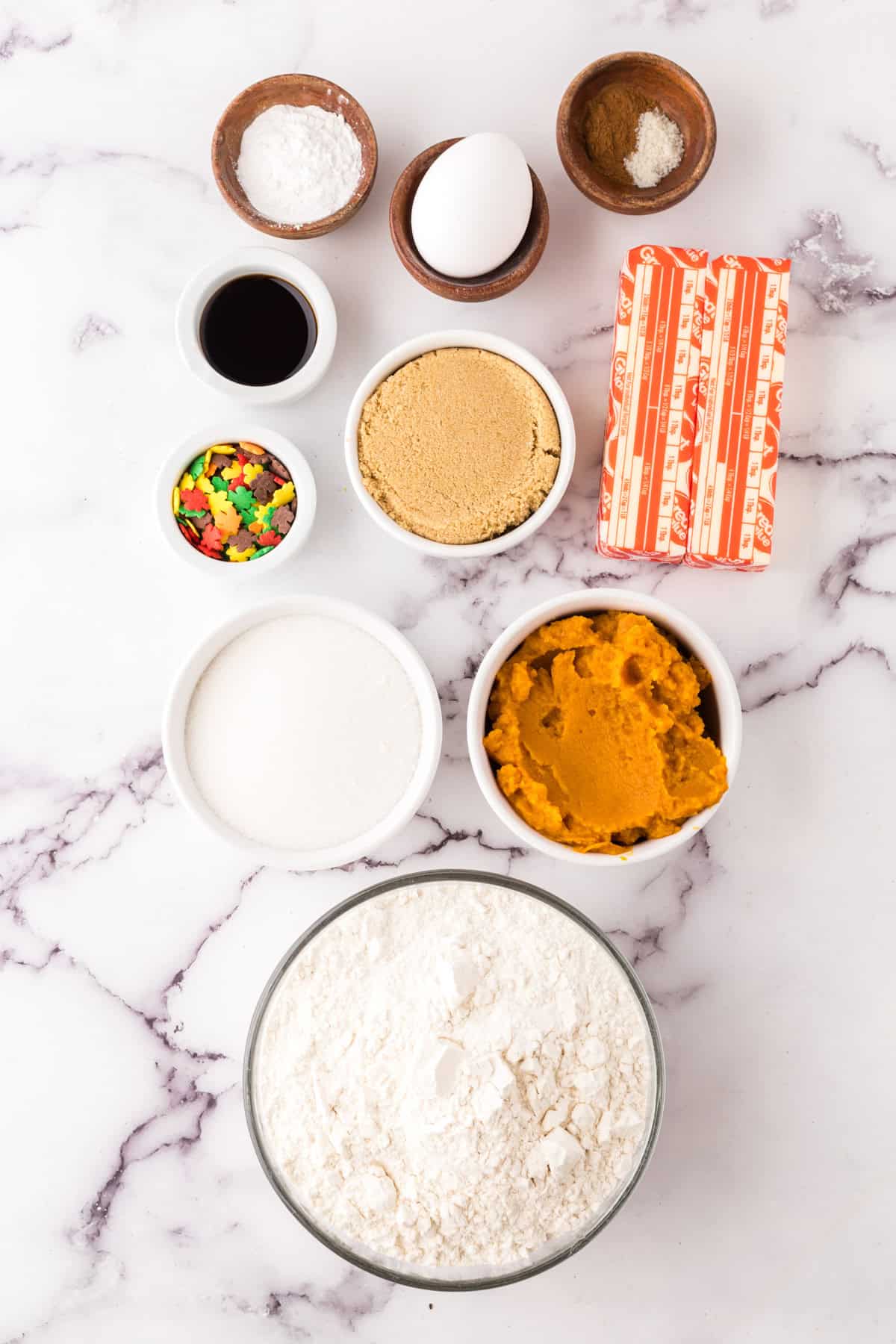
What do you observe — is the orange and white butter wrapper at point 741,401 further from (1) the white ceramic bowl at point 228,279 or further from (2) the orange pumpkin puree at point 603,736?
(1) the white ceramic bowl at point 228,279

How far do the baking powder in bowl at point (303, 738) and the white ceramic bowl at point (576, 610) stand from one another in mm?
98

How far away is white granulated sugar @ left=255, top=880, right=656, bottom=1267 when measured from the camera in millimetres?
1021

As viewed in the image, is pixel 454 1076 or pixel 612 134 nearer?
pixel 454 1076

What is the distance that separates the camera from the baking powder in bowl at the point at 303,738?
1173 millimetres

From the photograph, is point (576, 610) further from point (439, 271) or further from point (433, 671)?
point (439, 271)

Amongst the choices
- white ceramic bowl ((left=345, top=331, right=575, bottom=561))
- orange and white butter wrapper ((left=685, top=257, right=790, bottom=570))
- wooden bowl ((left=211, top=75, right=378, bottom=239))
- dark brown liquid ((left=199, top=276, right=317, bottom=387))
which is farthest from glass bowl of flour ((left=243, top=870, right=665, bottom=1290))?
wooden bowl ((left=211, top=75, right=378, bottom=239))

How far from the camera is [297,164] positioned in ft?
3.95

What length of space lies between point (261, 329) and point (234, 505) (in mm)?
217

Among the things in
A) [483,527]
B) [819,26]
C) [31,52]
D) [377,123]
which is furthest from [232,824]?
[819,26]

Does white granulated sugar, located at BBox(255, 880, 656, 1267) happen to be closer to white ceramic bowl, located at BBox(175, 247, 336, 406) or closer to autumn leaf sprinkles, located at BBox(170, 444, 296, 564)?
autumn leaf sprinkles, located at BBox(170, 444, 296, 564)

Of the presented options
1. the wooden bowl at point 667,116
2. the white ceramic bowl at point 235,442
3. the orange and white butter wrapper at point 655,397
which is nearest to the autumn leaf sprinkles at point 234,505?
the white ceramic bowl at point 235,442

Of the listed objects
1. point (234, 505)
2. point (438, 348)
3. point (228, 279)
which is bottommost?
point (234, 505)

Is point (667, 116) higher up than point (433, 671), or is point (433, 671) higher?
point (667, 116)

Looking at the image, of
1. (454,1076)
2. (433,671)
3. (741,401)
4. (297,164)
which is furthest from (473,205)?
(454,1076)
